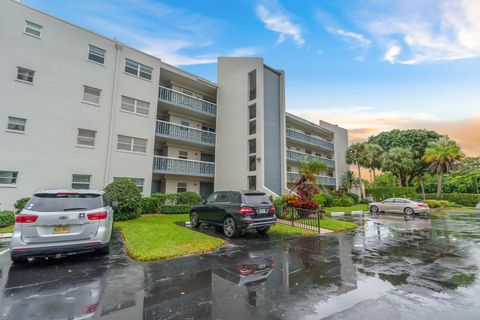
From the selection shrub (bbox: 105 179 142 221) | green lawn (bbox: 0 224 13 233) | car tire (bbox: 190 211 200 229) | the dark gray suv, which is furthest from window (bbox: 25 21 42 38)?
the dark gray suv

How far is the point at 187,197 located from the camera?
1716 centimetres

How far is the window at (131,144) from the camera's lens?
16.3m

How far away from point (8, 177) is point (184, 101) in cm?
1222

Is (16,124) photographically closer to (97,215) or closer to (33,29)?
(33,29)

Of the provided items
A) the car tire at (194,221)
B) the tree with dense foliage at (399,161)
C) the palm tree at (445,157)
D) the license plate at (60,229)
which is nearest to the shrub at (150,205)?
the car tire at (194,221)

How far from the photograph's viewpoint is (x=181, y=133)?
18.8 m

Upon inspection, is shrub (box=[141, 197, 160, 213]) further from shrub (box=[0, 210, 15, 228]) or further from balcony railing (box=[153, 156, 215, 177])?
shrub (box=[0, 210, 15, 228])

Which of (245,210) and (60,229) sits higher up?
(245,210)

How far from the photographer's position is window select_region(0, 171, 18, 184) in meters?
12.3

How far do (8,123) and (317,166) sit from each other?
19.6 meters

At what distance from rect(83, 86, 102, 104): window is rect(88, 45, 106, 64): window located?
84.2 inches

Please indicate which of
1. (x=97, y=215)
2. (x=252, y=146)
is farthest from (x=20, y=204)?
(x=252, y=146)

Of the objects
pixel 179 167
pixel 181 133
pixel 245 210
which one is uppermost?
pixel 181 133

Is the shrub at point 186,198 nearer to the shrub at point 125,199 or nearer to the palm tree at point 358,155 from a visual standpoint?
the shrub at point 125,199
